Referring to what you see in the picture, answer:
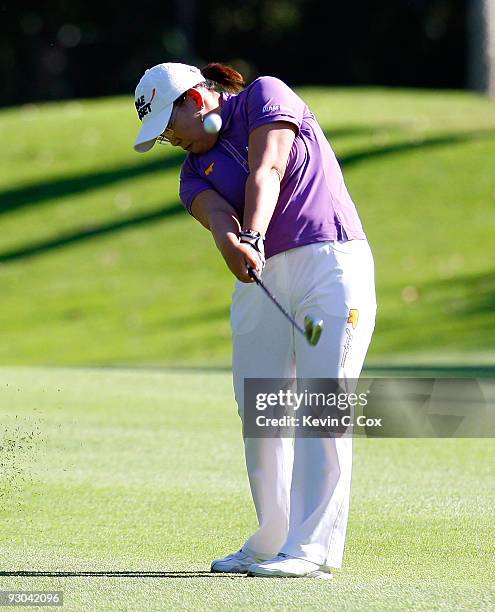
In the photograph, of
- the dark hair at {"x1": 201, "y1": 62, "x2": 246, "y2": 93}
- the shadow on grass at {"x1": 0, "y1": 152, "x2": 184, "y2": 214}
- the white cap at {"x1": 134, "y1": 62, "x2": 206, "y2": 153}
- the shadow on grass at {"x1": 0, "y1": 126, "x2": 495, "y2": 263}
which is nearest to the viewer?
the white cap at {"x1": 134, "y1": 62, "x2": 206, "y2": 153}

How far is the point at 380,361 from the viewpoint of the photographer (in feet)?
51.4

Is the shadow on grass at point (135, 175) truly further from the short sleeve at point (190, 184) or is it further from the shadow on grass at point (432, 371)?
the short sleeve at point (190, 184)

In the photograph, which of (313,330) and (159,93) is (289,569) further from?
(159,93)

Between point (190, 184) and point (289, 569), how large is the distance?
1.49 m

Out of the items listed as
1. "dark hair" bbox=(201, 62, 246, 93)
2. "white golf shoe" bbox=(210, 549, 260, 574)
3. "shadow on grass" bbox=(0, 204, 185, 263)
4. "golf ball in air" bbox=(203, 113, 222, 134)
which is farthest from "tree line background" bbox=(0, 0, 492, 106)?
"white golf shoe" bbox=(210, 549, 260, 574)

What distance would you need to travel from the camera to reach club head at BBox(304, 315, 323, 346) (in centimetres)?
484

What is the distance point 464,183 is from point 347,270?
68.8ft

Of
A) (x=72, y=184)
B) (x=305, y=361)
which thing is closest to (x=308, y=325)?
(x=305, y=361)

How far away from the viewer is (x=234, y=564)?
5.00 meters

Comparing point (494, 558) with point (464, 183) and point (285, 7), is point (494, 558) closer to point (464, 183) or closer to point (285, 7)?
point (464, 183)

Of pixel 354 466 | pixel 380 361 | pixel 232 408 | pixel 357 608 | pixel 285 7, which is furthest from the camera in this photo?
pixel 285 7

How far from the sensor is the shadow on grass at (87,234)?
2470 cm

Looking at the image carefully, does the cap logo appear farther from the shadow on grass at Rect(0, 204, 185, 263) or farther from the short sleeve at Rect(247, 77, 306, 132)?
the shadow on grass at Rect(0, 204, 185, 263)

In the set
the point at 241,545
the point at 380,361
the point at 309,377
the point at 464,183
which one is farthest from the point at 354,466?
the point at 464,183
